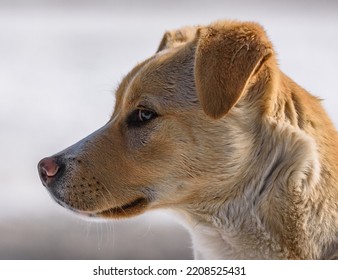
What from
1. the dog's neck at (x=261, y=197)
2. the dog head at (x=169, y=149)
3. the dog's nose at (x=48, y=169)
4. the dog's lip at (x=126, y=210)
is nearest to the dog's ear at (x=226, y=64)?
the dog head at (x=169, y=149)

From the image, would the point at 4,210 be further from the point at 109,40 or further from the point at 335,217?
the point at 109,40

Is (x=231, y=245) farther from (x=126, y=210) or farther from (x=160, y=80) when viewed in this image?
(x=160, y=80)

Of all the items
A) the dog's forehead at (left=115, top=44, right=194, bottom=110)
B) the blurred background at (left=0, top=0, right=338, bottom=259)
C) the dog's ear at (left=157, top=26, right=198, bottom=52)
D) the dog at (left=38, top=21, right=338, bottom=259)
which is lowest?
the blurred background at (left=0, top=0, right=338, bottom=259)

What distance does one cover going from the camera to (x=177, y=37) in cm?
471

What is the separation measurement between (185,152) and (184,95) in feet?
1.02

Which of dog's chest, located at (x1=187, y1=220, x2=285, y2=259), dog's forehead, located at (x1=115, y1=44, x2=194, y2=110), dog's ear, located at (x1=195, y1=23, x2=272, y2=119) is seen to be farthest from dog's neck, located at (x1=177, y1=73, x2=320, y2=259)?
dog's forehead, located at (x1=115, y1=44, x2=194, y2=110)

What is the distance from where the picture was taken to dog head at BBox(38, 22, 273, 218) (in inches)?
150

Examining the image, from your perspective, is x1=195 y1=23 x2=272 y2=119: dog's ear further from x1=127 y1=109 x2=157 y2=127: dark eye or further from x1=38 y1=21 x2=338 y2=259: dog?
x1=127 y1=109 x2=157 y2=127: dark eye

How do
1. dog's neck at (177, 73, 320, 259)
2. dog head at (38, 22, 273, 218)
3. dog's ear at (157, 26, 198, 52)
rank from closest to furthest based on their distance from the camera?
dog's neck at (177, 73, 320, 259)
dog head at (38, 22, 273, 218)
dog's ear at (157, 26, 198, 52)

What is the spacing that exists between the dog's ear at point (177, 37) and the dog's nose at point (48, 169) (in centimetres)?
110

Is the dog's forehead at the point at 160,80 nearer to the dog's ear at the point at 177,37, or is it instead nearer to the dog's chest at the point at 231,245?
the dog's ear at the point at 177,37

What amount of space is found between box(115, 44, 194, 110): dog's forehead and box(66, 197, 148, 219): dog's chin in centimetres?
49

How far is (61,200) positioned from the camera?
13.0ft

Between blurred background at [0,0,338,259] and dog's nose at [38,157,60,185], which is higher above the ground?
dog's nose at [38,157,60,185]
